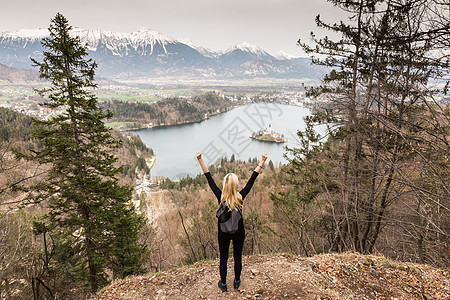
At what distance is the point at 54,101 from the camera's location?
6594 mm

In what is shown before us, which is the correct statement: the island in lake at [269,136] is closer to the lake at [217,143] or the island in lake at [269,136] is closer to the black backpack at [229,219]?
the lake at [217,143]

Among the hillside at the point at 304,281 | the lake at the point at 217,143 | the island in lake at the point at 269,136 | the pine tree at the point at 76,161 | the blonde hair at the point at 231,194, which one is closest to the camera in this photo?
the blonde hair at the point at 231,194

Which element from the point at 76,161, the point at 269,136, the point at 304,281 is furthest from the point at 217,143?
the point at 304,281

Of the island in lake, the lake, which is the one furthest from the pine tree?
the island in lake

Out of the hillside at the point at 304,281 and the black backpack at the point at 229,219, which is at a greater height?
the black backpack at the point at 229,219

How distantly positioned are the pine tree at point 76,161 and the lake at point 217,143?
2199 inches

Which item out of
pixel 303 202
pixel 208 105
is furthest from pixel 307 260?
pixel 208 105

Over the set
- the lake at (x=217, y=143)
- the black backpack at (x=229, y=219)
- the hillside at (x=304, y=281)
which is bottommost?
the lake at (x=217, y=143)

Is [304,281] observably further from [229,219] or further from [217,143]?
[217,143]

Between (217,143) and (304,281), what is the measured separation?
81717 millimetres

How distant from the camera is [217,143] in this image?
84.9 m

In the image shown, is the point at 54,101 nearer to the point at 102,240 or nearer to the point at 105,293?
the point at 102,240

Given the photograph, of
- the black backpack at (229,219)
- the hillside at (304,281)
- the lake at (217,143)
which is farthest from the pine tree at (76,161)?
the lake at (217,143)

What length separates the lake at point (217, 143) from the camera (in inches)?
2761
